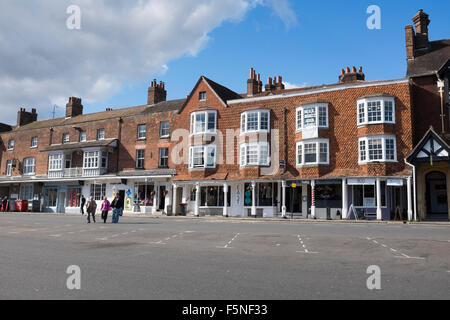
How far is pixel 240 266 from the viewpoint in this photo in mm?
8383

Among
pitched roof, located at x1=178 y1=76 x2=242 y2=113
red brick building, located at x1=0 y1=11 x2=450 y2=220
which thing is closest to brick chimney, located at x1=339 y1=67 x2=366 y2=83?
red brick building, located at x1=0 y1=11 x2=450 y2=220

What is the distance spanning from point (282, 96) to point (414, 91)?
966cm

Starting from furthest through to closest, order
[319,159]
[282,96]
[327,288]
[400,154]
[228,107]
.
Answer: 1. [228,107]
2. [282,96]
3. [319,159]
4. [400,154]
5. [327,288]

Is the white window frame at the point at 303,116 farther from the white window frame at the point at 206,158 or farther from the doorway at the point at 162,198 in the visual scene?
the doorway at the point at 162,198

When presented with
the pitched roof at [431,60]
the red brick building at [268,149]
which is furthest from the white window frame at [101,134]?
the pitched roof at [431,60]

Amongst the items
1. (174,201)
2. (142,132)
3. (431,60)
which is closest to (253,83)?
(142,132)

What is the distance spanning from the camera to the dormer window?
94.4ft

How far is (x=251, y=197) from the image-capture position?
103 feet

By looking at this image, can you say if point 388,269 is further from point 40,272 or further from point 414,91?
point 414,91

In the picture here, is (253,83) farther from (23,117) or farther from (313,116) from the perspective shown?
(23,117)

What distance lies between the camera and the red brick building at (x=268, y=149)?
26.7 meters

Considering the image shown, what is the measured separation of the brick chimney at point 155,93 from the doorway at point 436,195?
27530 millimetres

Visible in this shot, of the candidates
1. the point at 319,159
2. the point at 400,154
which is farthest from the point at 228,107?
the point at 400,154

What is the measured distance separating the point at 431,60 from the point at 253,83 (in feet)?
49.7
